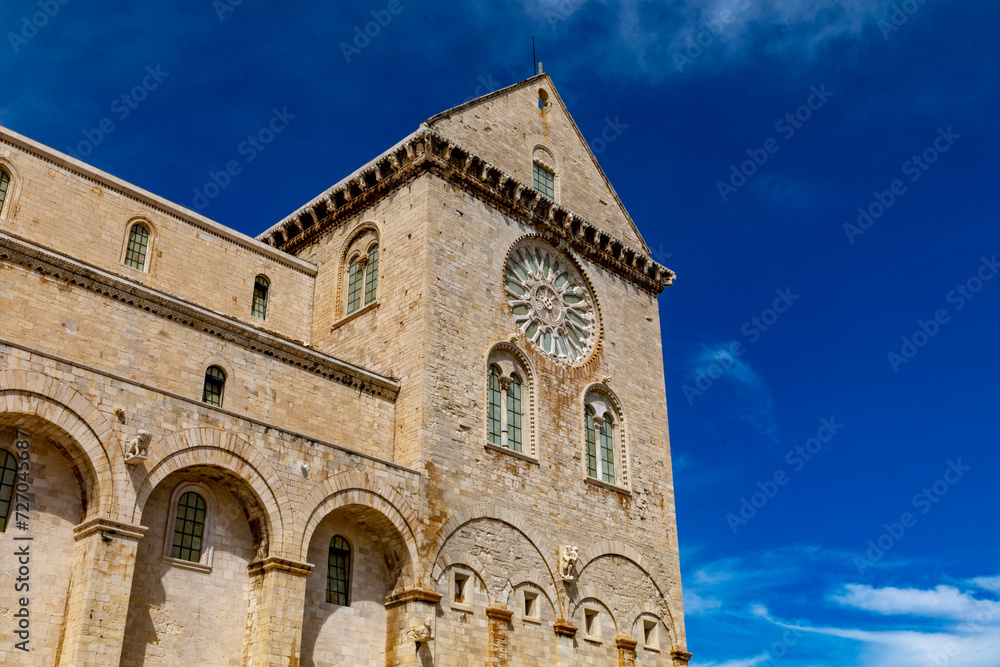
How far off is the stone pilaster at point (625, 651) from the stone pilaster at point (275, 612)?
31.1ft

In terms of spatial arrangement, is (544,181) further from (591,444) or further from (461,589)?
(461,589)

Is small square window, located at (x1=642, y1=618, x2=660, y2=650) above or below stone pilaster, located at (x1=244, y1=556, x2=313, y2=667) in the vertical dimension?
above

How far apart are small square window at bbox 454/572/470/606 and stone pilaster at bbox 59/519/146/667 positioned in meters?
7.54

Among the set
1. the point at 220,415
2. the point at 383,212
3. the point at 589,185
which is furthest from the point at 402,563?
the point at 589,185

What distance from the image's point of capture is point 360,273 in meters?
26.9

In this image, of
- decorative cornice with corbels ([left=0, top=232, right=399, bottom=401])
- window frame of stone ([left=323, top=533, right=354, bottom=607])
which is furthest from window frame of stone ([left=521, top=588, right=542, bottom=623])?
decorative cornice with corbels ([left=0, top=232, right=399, bottom=401])

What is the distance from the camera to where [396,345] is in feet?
79.3

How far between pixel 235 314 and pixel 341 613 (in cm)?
860

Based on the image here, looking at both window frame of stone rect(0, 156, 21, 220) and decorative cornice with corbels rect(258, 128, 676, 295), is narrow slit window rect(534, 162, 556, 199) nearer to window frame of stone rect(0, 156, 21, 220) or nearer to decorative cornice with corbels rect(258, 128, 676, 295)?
decorative cornice with corbels rect(258, 128, 676, 295)

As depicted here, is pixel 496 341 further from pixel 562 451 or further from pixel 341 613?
pixel 341 613

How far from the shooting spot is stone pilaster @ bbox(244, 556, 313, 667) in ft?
60.0

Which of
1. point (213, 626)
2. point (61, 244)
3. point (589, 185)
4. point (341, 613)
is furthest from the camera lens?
point (589, 185)

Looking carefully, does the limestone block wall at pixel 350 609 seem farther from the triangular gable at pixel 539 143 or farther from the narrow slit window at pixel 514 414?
the triangular gable at pixel 539 143

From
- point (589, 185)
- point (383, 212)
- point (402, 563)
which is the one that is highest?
point (589, 185)
